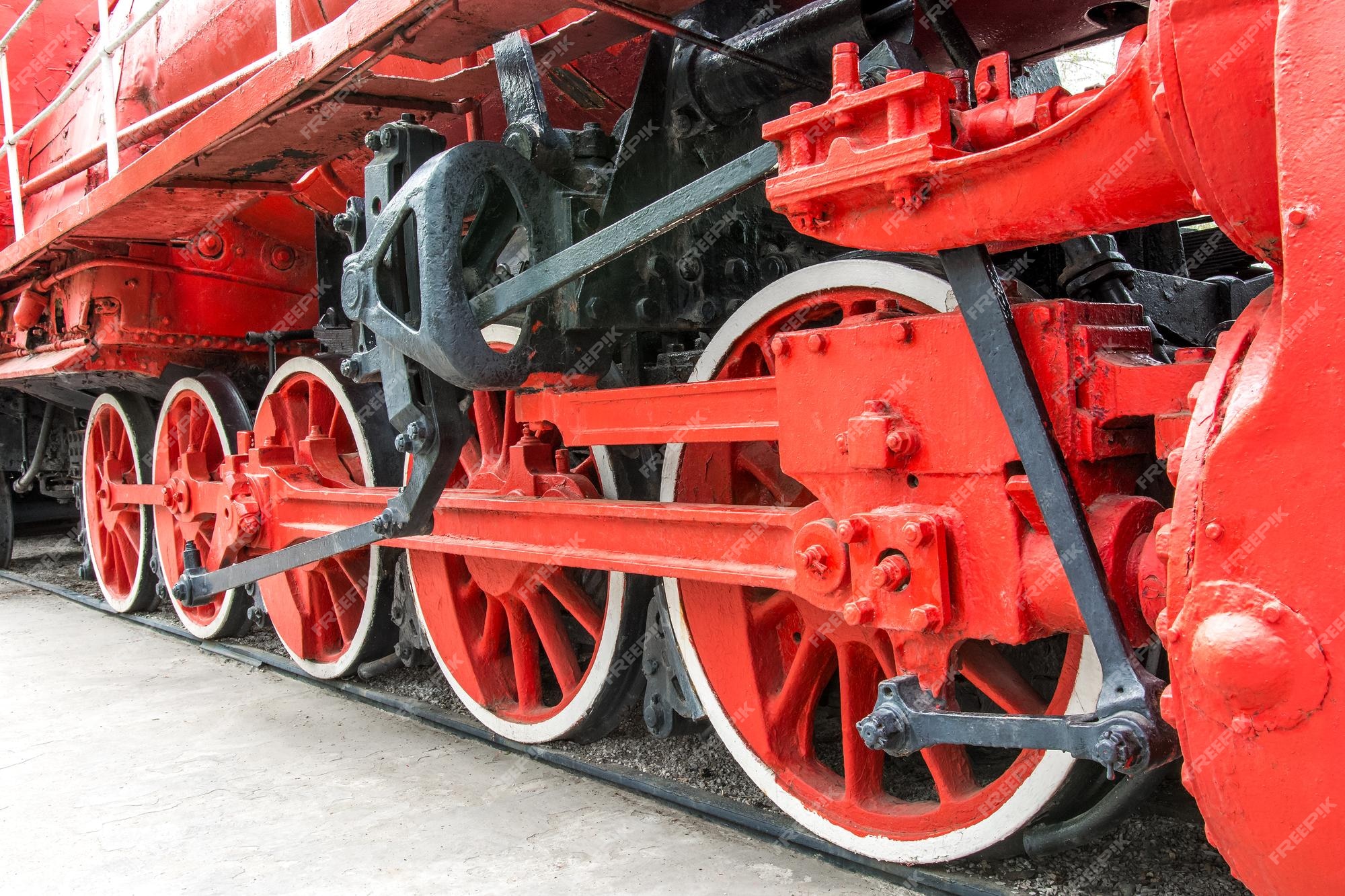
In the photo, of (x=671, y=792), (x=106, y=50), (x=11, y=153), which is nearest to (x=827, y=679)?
→ (x=671, y=792)

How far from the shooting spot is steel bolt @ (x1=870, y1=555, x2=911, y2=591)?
5.52ft

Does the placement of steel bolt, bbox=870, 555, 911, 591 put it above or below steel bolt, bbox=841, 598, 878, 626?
above

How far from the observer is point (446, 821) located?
2.53 m

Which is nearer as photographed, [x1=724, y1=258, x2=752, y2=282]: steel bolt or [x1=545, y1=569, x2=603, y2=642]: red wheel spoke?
[x1=724, y1=258, x2=752, y2=282]: steel bolt

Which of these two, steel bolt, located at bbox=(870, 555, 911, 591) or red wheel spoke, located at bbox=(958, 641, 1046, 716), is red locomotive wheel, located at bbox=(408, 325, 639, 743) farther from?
steel bolt, located at bbox=(870, 555, 911, 591)

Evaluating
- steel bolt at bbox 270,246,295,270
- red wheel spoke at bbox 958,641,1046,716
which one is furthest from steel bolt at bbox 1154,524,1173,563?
steel bolt at bbox 270,246,295,270

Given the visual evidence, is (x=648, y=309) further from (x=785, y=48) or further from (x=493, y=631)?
(x=493, y=631)

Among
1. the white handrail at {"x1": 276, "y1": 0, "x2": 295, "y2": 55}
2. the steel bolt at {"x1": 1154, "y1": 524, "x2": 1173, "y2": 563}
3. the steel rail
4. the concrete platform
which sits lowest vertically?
the concrete platform

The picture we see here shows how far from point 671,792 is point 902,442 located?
125 cm

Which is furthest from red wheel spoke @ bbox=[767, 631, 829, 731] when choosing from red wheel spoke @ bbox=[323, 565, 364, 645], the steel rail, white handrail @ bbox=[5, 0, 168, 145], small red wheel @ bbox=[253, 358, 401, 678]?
white handrail @ bbox=[5, 0, 168, 145]

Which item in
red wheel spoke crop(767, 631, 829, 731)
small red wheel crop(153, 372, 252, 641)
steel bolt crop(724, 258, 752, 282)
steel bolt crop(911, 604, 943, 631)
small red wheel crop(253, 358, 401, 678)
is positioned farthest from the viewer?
small red wheel crop(153, 372, 252, 641)

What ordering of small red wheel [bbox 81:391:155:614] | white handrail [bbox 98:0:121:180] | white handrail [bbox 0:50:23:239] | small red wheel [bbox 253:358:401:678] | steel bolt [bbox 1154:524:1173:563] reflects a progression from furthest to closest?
small red wheel [bbox 81:391:155:614]
white handrail [bbox 0:50:23:239]
small red wheel [bbox 253:358:401:678]
white handrail [bbox 98:0:121:180]
steel bolt [bbox 1154:524:1173:563]

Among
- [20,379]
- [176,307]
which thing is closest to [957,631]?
[176,307]

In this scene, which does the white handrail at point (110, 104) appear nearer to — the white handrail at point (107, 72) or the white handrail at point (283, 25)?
the white handrail at point (107, 72)
